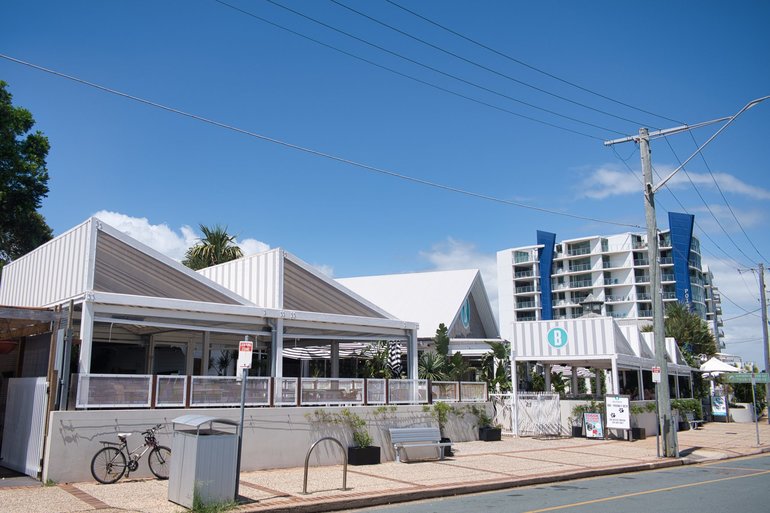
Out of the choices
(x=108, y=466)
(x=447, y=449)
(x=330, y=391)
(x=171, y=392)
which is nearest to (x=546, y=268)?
(x=447, y=449)

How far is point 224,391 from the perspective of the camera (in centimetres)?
1588

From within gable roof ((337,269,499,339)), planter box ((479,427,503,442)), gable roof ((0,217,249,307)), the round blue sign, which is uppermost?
gable roof ((337,269,499,339))

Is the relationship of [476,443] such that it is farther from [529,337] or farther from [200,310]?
[200,310]

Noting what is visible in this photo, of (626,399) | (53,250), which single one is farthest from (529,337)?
(53,250)

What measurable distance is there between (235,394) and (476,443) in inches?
360

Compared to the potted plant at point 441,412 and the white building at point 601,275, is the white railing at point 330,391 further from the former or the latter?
the white building at point 601,275

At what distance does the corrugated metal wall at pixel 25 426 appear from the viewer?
13484mm

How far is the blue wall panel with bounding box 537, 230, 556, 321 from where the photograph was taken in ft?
341

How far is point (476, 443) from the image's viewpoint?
852 inches

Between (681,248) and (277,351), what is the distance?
285ft

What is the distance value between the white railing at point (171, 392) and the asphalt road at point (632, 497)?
578 centimetres

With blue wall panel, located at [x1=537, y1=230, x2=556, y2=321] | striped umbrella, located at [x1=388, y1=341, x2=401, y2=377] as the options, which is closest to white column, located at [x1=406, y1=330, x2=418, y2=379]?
striped umbrella, located at [x1=388, y1=341, x2=401, y2=377]

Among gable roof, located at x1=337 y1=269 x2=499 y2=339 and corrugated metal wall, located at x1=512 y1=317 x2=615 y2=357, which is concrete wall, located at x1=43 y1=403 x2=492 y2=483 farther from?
gable roof, located at x1=337 y1=269 x2=499 y2=339

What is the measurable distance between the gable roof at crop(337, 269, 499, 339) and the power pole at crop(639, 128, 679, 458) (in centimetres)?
1523
